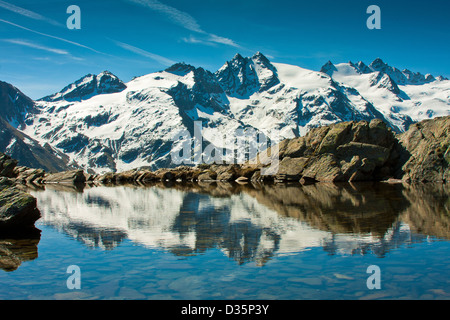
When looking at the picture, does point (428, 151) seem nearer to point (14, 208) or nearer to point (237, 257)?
point (237, 257)

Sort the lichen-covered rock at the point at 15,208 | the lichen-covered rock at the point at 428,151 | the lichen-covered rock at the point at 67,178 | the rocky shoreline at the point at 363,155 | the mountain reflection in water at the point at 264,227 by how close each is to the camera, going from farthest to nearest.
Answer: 1. the lichen-covered rock at the point at 67,178
2. the rocky shoreline at the point at 363,155
3. the lichen-covered rock at the point at 428,151
4. the lichen-covered rock at the point at 15,208
5. the mountain reflection in water at the point at 264,227

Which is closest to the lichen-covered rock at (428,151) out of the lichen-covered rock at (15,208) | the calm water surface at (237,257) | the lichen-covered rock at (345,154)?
the lichen-covered rock at (345,154)

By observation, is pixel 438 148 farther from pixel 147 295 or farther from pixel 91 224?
pixel 147 295

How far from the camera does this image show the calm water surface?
44.3 ft

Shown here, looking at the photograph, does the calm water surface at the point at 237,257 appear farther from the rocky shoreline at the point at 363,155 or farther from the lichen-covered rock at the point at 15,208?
the rocky shoreline at the point at 363,155

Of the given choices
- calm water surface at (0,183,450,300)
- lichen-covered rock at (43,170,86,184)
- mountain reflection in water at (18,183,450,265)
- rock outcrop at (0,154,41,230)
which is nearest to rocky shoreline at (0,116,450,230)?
lichen-covered rock at (43,170,86,184)

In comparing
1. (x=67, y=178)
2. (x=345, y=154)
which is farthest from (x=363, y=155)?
(x=67, y=178)

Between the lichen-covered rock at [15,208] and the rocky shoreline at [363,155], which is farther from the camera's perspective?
the rocky shoreline at [363,155]

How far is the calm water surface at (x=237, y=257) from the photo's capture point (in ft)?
44.3

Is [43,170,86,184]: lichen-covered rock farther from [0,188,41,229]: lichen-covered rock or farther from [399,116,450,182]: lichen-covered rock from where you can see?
[0,188,41,229]: lichen-covered rock

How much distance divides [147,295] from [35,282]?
4688 millimetres

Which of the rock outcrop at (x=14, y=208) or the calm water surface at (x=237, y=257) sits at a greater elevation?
the rock outcrop at (x=14, y=208)

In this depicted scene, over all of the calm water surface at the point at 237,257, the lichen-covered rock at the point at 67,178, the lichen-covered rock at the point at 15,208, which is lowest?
the calm water surface at the point at 237,257

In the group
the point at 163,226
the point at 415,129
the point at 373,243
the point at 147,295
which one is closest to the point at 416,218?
the point at 373,243
